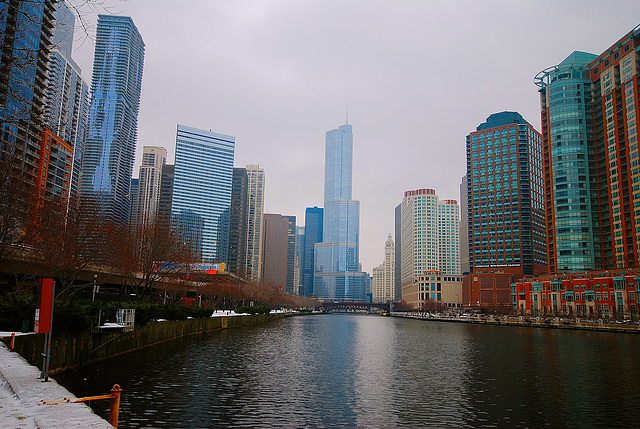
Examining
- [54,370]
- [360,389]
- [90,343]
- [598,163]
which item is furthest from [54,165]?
[598,163]

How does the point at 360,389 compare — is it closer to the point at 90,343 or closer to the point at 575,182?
the point at 90,343

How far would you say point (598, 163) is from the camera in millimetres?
191625

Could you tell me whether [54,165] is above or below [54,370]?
above

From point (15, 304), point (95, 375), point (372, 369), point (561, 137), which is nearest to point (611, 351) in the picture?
point (372, 369)

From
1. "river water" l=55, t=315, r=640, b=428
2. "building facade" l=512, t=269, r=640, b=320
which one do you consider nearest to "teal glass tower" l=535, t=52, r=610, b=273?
"building facade" l=512, t=269, r=640, b=320

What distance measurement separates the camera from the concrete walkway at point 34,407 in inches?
568

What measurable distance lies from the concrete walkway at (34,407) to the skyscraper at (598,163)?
618 ft

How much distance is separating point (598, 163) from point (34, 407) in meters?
213

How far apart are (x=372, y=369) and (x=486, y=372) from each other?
9.89m

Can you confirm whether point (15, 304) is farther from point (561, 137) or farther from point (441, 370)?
point (561, 137)

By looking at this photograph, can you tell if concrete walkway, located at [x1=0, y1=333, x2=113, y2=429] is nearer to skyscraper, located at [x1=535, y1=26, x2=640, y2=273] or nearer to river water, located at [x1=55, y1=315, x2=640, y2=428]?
river water, located at [x1=55, y1=315, x2=640, y2=428]

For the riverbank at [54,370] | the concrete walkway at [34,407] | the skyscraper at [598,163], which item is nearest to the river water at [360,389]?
the riverbank at [54,370]

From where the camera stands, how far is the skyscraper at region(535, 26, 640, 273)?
17200 cm

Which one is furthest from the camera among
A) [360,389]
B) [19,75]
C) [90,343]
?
[90,343]
